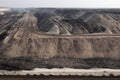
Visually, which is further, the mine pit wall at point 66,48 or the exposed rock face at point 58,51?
the mine pit wall at point 66,48

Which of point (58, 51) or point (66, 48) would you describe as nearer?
point (58, 51)

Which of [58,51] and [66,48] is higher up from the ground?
[66,48]

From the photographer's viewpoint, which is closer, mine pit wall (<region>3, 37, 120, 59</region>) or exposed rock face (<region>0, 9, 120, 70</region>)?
exposed rock face (<region>0, 9, 120, 70</region>)

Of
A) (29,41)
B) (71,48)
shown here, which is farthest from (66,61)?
(29,41)

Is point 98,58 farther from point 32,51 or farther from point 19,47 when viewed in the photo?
point 19,47

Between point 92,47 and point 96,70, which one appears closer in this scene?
point 96,70

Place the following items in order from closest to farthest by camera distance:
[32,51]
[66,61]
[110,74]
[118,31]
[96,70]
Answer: [110,74], [96,70], [66,61], [32,51], [118,31]

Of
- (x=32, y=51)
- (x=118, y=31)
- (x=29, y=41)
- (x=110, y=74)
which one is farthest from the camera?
(x=118, y=31)

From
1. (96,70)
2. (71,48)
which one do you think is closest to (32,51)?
(71,48)
